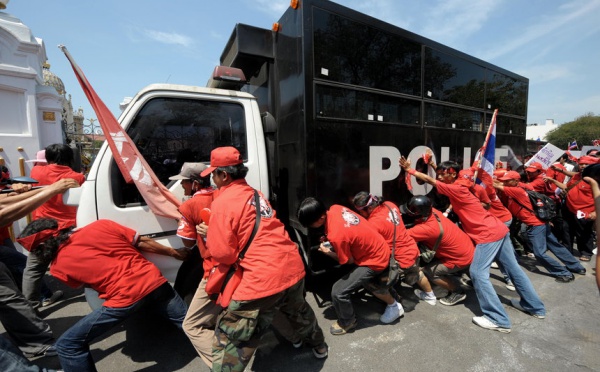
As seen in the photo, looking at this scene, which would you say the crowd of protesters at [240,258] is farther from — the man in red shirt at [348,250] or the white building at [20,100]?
the white building at [20,100]

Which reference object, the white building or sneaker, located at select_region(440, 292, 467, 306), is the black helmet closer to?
sneaker, located at select_region(440, 292, 467, 306)

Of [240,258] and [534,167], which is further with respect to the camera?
[534,167]

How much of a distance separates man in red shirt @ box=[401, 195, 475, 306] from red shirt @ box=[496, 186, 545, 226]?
1.40 m

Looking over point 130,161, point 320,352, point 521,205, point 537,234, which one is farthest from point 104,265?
point 537,234

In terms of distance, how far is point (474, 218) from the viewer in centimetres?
297

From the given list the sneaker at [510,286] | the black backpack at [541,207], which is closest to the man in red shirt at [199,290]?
the sneaker at [510,286]

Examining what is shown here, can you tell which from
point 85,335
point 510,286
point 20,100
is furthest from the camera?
point 20,100

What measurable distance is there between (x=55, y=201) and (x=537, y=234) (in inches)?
238

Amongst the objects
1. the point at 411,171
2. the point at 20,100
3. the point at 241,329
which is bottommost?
the point at 241,329

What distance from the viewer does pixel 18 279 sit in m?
3.28

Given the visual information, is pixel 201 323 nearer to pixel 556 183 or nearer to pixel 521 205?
pixel 521 205

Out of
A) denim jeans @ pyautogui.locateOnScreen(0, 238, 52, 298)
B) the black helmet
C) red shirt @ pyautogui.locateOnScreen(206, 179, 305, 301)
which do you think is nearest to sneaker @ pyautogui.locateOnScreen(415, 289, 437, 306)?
the black helmet

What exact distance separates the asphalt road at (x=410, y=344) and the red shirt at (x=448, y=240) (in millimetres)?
563

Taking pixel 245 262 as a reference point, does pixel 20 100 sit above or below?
above
